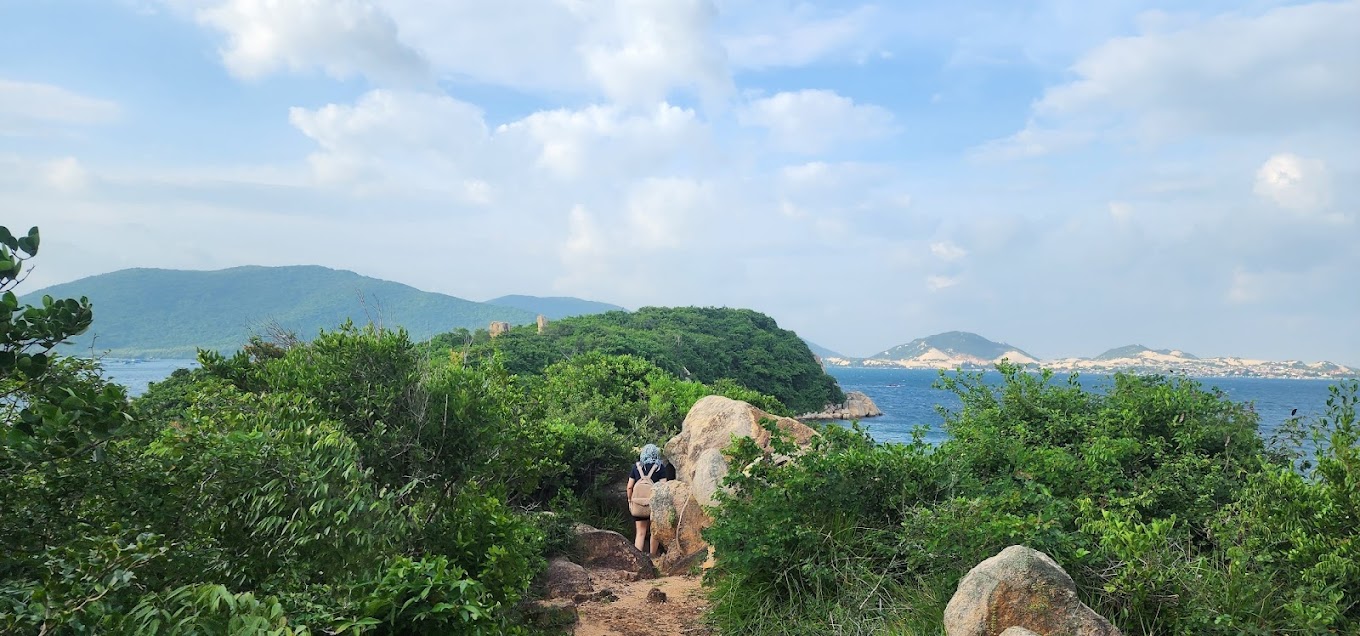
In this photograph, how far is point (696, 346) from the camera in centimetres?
6656

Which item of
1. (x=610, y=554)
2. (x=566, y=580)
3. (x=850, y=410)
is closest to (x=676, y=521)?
(x=610, y=554)

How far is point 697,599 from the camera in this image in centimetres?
880

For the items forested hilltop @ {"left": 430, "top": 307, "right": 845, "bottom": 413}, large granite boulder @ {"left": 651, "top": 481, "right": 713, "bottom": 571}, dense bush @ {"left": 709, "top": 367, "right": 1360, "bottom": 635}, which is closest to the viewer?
dense bush @ {"left": 709, "top": 367, "right": 1360, "bottom": 635}

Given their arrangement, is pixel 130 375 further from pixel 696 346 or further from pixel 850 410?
pixel 850 410

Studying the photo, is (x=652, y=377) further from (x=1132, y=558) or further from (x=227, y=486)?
(x=227, y=486)

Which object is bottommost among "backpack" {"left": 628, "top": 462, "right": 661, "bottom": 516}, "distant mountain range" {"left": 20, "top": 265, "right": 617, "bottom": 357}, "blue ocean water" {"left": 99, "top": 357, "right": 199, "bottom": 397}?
"backpack" {"left": 628, "top": 462, "right": 661, "bottom": 516}

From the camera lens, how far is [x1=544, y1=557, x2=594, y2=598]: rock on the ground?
8.84 metres

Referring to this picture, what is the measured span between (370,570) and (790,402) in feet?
220

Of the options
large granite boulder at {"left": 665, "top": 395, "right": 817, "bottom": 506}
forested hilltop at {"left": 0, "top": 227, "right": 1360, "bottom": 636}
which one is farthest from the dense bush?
large granite boulder at {"left": 665, "top": 395, "right": 817, "bottom": 506}

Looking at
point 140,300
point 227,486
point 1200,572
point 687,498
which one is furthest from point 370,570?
point 140,300

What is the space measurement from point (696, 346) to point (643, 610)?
2287 inches

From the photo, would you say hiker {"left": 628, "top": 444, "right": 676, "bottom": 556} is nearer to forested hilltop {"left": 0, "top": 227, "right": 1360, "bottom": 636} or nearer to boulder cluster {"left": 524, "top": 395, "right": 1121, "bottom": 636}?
boulder cluster {"left": 524, "top": 395, "right": 1121, "bottom": 636}

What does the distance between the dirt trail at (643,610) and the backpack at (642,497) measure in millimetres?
1669

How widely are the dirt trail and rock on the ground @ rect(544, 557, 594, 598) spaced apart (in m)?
0.25
